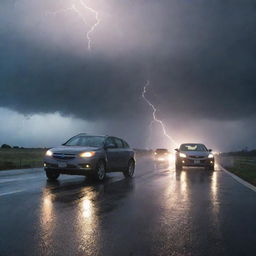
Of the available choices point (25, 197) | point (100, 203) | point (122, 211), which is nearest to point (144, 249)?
point (122, 211)

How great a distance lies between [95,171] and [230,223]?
7.64 meters

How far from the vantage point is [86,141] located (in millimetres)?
14781

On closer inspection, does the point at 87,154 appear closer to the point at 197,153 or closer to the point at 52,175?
the point at 52,175

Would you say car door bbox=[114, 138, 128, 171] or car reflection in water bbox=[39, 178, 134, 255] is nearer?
car reflection in water bbox=[39, 178, 134, 255]

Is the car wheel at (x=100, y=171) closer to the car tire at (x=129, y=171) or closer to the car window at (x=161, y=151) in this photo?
the car tire at (x=129, y=171)

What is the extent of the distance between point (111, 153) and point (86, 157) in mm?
1830

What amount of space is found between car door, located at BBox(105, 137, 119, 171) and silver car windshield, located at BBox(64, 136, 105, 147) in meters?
0.29

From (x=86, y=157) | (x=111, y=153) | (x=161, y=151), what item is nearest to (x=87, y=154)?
(x=86, y=157)

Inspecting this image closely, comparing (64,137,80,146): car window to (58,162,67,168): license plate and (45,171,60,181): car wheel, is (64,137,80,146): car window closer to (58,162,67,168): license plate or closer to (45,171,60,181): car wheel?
(45,171,60,181): car wheel

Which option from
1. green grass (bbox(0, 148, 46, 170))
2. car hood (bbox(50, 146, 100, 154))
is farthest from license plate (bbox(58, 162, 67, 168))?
green grass (bbox(0, 148, 46, 170))

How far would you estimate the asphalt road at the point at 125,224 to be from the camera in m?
4.52

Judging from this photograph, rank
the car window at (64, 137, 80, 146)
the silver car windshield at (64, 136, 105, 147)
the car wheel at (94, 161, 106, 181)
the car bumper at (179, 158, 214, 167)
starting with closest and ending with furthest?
the car wheel at (94, 161, 106, 181), the silver car windshield at (64, 136, 105, 147), the car window at (64, 137, 80, 146), the car bumper at (179, 158, 214, 167)

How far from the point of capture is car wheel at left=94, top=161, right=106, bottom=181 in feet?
44.2

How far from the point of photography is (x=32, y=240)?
4812 mm
